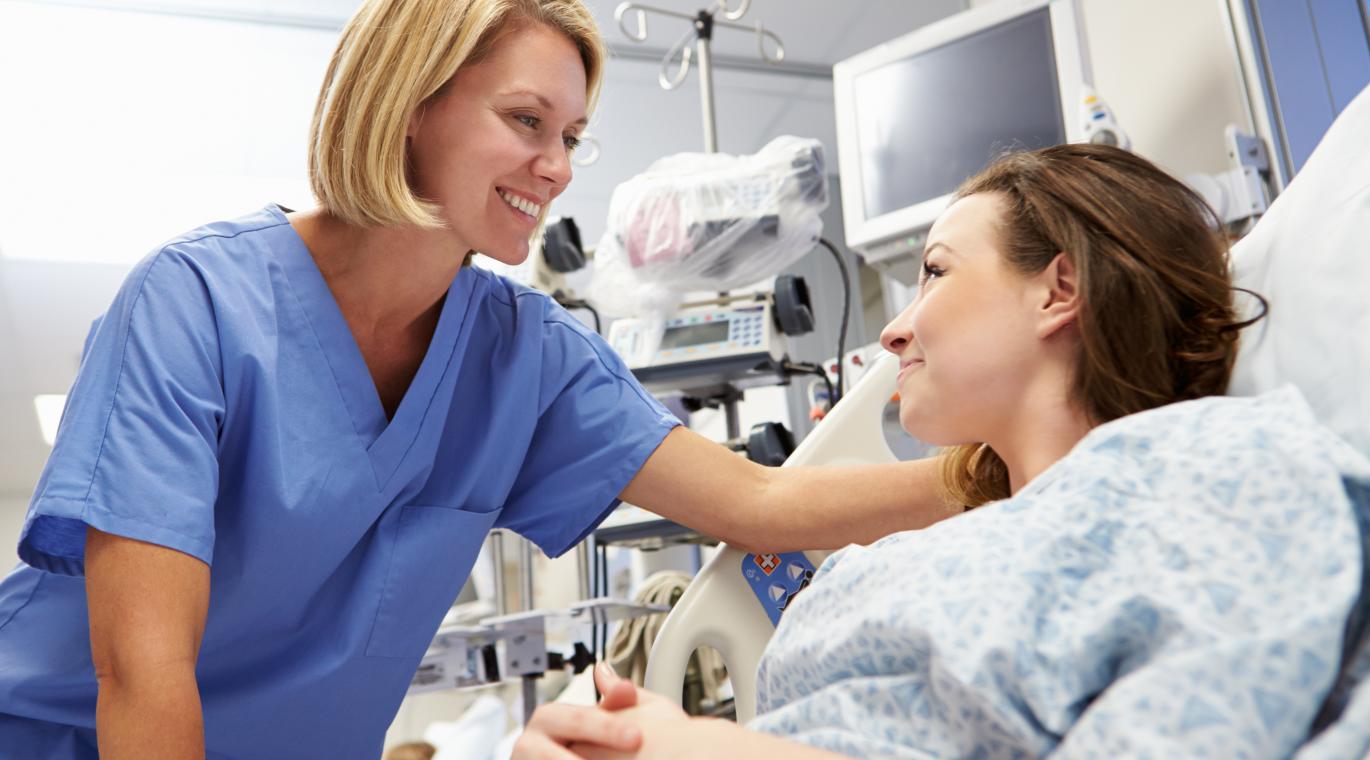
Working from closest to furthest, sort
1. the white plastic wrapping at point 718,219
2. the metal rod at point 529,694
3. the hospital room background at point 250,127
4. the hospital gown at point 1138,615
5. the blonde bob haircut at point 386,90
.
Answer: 1. the hospital gown at point 1138,615
2. the blonde bob haircut at point 386,90
3. the white plastic wrapping at point 718,219
4. the metal rod at point 529,694
5. the hospital room background at point 250,127

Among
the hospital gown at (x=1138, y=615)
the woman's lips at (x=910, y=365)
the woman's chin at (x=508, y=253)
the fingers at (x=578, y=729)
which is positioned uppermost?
→ the woman's chin at (x=508, y=253)

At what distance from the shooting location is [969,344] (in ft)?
3.30

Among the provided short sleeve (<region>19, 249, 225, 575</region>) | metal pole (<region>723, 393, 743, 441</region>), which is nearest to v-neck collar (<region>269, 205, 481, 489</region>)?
short sleeve (<region>19, 249, 225, 575</region>)

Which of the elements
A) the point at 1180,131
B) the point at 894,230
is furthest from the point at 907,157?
A: the point at 1180,131

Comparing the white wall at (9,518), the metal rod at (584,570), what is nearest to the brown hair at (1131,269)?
the metal rod at (584,570)

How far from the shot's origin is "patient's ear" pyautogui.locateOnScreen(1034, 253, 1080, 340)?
0.98m

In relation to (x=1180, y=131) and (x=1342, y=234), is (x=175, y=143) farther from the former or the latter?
(x=1342, y=234)

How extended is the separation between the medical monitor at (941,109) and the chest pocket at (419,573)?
129 centimetres

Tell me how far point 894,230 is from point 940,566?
177cm

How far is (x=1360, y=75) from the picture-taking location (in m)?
1.99

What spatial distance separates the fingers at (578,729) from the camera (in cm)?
77

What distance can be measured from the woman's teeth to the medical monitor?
3.63 feet

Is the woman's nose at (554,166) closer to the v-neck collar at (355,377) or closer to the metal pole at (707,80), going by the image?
Answer: the v-neck collar at (355,377)

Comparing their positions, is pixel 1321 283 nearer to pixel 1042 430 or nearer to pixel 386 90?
pixel 1042 430
